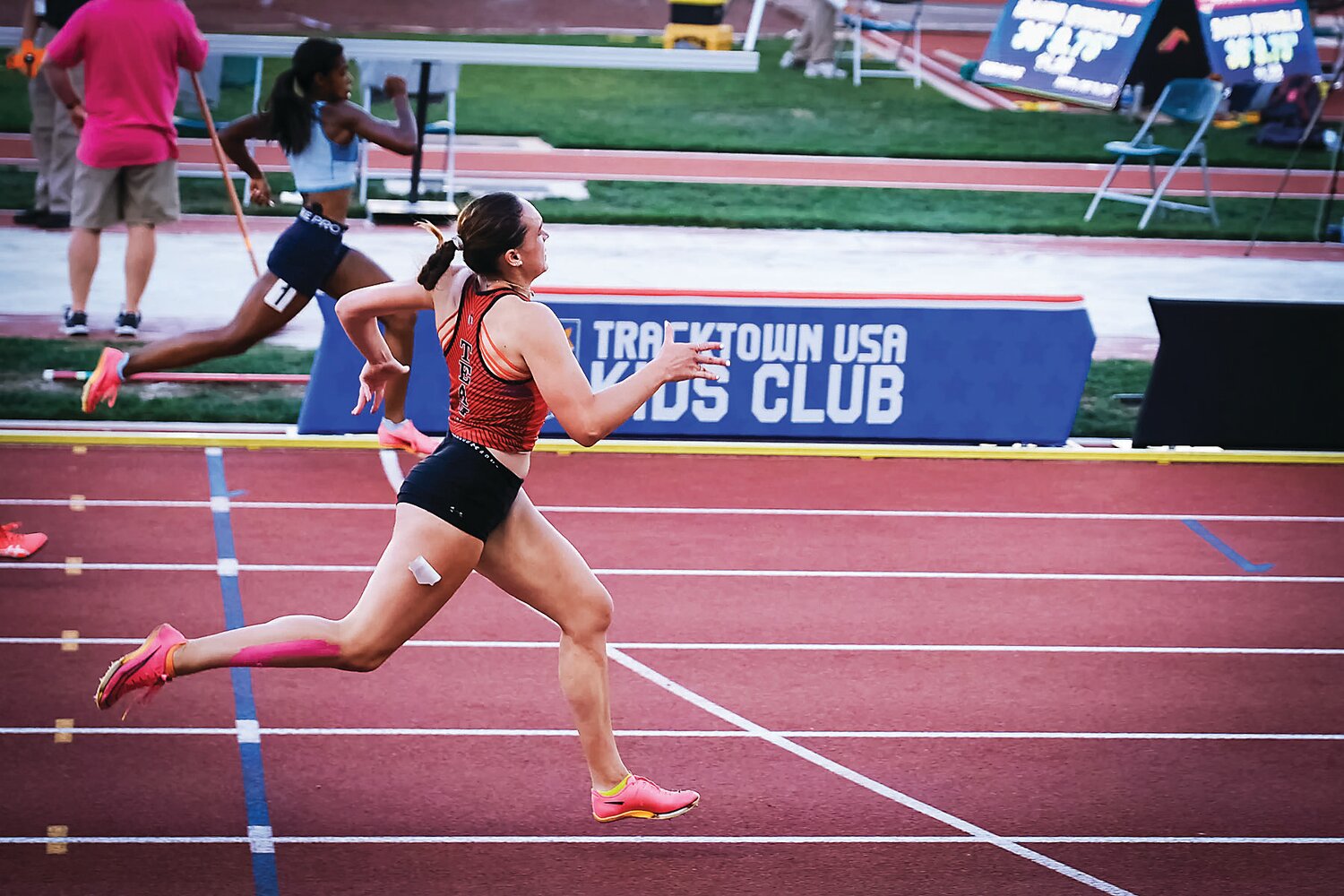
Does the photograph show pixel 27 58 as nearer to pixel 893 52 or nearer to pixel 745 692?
pixel 745 692

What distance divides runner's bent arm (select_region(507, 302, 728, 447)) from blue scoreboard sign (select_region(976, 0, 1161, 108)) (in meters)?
8.28

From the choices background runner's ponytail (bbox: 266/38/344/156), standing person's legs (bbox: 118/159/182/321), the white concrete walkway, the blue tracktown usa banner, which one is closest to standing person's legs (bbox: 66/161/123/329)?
standing person's legs (bbox: 118/159/182/321)

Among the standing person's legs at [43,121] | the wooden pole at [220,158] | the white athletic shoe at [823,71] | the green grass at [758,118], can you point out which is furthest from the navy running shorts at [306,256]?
the white athletic shoe at [823,71]

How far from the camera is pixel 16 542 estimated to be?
7.41 meters

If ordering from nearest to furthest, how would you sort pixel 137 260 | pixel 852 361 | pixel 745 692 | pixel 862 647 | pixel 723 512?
1. pixel 745 692
2. pixel 862 647
3. pixel 723 512
4. pixel 852 361
5. pixel 137 260

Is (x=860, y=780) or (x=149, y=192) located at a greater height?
(x=149, y=192)

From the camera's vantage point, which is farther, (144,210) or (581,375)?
(144,210)

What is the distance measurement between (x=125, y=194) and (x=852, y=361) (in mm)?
4494

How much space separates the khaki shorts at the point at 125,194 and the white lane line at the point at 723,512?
8.33 ft

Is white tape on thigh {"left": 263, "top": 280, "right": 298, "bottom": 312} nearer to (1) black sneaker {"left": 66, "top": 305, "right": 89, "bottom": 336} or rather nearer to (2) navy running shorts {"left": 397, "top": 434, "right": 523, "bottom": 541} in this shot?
(1) black sneaker {"left": 66, "top": 305, "right": 89, "bottom": 336}

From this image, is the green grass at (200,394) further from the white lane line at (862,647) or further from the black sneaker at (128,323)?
the white lane line at (862,647)

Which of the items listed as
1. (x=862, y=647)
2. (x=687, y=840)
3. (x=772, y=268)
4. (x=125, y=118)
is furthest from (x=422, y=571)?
(x=772, y=268)

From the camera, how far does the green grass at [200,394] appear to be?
31.1ft

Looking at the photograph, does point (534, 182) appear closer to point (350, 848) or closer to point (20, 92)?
point (20, 92)
